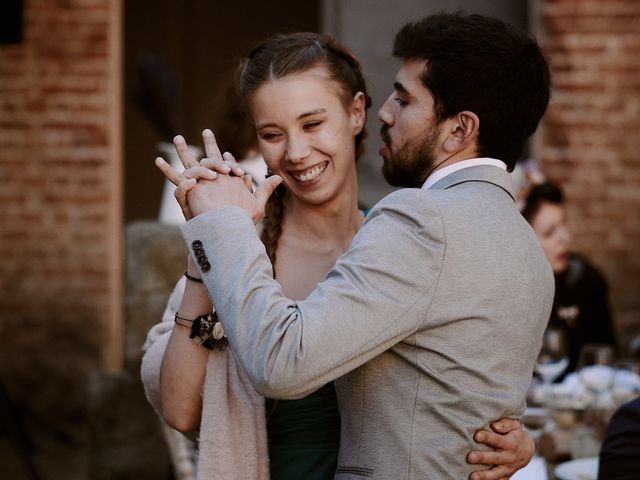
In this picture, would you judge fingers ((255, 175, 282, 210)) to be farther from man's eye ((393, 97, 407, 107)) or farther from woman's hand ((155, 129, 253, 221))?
man's eye ((393, 97, 407, 107))

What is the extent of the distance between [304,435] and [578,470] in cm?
85

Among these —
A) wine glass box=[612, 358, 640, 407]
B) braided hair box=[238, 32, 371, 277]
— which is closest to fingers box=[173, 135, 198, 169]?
braided hair box=[238, 32, 371, 277]

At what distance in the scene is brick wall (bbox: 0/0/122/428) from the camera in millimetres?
5512

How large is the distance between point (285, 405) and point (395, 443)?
1.76 feet

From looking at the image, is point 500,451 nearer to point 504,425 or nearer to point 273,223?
point 504,425

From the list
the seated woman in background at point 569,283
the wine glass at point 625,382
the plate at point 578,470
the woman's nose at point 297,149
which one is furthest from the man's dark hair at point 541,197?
the woman's nose at point 297,149

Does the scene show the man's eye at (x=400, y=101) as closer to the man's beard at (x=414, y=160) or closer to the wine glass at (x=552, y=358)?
the man's beard at (x=414, y=160)

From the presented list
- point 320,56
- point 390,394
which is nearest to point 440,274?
point 390,394

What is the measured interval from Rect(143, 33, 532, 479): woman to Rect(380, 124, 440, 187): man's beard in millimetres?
300

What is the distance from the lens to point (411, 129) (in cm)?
181

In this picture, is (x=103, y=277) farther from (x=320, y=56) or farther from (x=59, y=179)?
(x=320, y=56)

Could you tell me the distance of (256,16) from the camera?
6633 mm

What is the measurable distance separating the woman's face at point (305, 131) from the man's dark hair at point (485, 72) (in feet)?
1.40

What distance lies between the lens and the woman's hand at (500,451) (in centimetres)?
173
